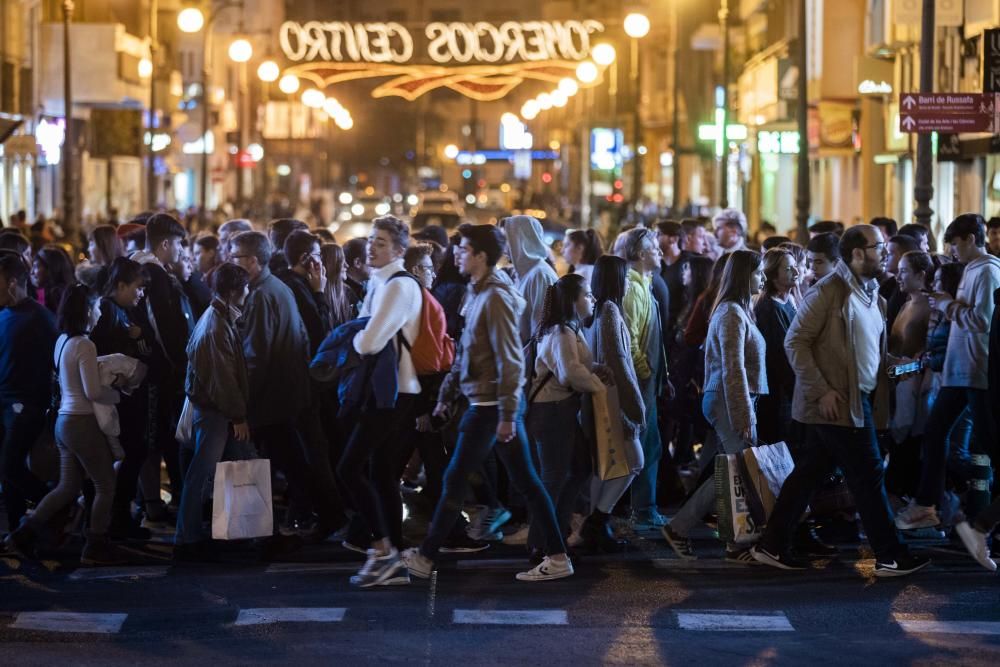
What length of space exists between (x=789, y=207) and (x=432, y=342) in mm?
46629

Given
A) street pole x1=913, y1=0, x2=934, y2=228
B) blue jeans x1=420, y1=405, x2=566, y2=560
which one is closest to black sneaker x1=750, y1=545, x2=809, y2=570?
blue jeans x1=420, y1=405, x2=566, y2=560

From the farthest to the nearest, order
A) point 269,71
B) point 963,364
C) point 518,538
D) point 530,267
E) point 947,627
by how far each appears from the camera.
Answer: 1. point 269,71
2. point 530,267
3. point 518,538
4. point 963,364
5. point 947,627

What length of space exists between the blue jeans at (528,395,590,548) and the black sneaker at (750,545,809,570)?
3.54 ft

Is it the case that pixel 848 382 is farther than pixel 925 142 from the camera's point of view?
No

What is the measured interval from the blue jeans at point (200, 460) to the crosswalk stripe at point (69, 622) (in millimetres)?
1452

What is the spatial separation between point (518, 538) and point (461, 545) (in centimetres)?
47

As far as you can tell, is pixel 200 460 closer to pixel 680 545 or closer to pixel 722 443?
pixel 680 545

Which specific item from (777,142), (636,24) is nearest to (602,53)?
(636,24)

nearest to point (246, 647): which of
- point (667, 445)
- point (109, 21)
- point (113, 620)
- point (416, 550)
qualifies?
point (113, 620)

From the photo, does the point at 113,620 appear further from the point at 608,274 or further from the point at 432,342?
the point at 608,274

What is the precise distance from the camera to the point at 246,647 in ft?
28.3

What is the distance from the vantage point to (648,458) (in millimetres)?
12000

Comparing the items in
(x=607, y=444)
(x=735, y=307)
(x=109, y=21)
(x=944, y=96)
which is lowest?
(x=607, y=444)

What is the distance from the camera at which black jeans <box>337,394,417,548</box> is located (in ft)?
32.9
